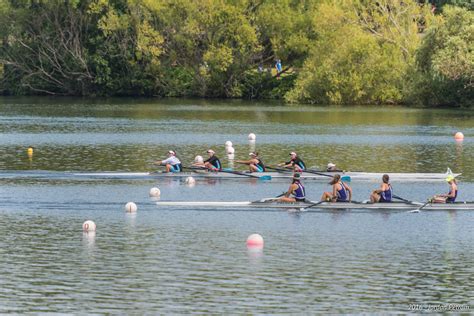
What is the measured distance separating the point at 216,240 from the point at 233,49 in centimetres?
6677

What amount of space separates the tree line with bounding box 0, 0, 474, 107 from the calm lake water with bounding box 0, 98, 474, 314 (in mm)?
28257

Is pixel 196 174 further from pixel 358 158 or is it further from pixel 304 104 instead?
pixel 304 104

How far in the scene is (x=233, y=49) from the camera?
95.4m

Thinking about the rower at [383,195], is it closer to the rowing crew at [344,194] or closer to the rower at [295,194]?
the rowing crew at [344,194]

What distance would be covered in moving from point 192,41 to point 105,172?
52.9m

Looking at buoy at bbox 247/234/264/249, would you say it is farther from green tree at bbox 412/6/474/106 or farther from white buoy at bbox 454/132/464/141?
green tree at bbox 412/6/474/106

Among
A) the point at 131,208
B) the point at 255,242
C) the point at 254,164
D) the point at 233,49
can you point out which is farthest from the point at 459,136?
the point at 233,49

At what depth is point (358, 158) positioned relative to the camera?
5141 cm

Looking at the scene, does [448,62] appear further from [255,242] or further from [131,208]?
[255,242]

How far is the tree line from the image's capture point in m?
86.0

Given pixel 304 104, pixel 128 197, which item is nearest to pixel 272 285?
pixel 128 197

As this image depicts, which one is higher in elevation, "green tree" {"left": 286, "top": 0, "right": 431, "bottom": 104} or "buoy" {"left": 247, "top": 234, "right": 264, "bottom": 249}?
"green tree" {"left": 286, "top": 0, "right": 431, "bottom": 104}

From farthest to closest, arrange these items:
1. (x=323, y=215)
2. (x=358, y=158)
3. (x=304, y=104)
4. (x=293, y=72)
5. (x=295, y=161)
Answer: (x=293, y=72) → (x=304, y=104) → (x=358, y=158) → (x=295, y=161) → (x=323, y=215)

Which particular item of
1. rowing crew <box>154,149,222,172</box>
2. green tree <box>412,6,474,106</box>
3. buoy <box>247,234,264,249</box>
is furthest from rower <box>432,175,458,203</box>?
green tree <box>412,6,474,106</box>
